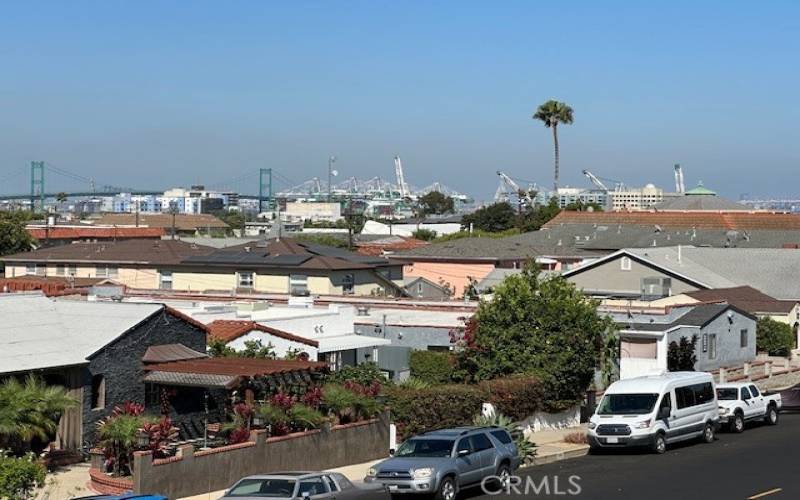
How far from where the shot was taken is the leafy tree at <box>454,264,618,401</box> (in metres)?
39.3

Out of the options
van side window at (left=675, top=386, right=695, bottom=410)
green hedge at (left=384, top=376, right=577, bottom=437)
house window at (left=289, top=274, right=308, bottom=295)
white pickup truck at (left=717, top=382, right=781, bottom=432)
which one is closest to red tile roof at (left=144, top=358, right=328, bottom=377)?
green hedge at (left=384, top=376, right=577, bottom=437)

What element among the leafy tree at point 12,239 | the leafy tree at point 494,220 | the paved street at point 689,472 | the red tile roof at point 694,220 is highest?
the leafy tree at point 494,220

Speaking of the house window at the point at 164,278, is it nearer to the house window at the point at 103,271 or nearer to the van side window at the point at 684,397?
the house window at the point at 103,271

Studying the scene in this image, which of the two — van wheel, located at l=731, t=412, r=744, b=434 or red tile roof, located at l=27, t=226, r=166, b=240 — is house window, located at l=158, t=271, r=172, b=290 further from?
red tile roof, located at l=27, t=226, r=166, b=240

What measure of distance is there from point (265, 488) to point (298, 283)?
160ft

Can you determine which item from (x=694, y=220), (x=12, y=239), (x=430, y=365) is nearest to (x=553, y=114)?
(x=694, y=220)

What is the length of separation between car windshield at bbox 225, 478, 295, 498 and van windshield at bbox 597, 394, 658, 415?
537 inches

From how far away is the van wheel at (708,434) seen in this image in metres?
34.7

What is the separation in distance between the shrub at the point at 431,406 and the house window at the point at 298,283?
3491 cm

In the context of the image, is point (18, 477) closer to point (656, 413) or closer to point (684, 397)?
point (656, 413)

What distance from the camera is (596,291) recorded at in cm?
7475

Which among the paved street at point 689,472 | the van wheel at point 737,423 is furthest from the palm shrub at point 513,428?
the van wheel at point 737,423

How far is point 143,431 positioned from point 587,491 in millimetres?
8665

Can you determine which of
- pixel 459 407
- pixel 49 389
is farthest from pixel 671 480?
pixel 49 389
